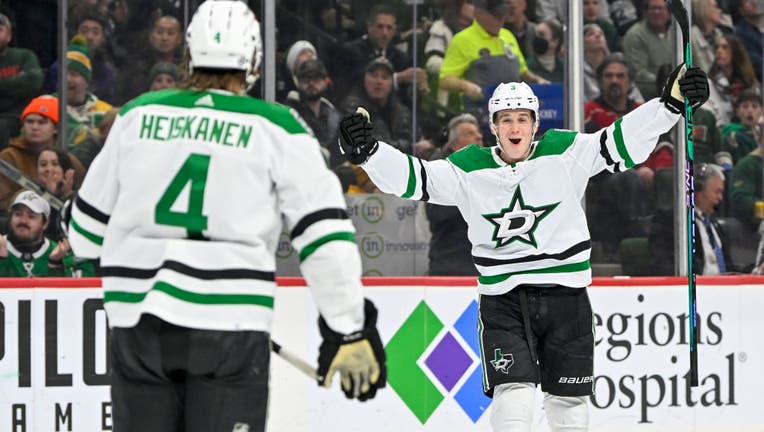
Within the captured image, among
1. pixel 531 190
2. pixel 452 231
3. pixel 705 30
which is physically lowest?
pixel 452 231

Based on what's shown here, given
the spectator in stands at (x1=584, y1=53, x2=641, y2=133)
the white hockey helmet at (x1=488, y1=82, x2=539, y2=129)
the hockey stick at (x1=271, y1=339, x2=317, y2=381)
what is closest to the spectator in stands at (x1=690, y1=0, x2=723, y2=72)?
the spectator in stands at (x1=584, y1=53, x2=641, y2=133)

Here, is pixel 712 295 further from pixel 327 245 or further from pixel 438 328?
pixel 327 245

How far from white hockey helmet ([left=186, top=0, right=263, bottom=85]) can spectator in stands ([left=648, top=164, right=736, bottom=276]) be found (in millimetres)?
3972

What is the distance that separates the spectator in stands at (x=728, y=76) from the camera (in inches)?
251

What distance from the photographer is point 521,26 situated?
6.13 m

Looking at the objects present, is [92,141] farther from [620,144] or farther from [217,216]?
[217,216]

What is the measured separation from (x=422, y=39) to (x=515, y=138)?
207cm

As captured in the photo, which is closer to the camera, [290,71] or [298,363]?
[298,363]

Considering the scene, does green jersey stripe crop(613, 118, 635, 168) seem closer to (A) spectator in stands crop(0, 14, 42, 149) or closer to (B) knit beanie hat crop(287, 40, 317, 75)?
(B) knit beanie hat crop(287, 40, 317, 75)

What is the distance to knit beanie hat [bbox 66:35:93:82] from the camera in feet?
18.7

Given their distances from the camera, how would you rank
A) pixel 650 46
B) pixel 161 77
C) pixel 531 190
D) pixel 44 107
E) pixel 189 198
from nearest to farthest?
pixel 189 198, pixel 531 190, pixel 44 107, pixel 161 77, pixel 650 46

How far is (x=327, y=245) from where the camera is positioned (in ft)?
7.67

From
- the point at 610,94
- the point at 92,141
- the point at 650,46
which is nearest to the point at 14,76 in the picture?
the point at 92,141

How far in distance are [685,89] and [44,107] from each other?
2.86 metres
